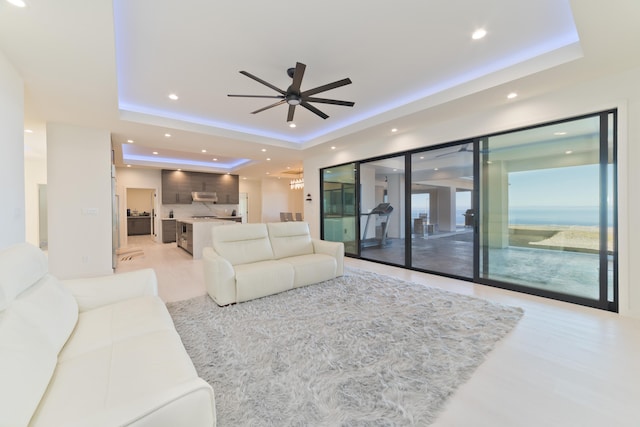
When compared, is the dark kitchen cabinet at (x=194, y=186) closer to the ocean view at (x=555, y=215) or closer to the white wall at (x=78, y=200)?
the white wall at (x=78, y=200)

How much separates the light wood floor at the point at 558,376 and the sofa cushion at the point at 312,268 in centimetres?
225

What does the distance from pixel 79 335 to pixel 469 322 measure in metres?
3.11

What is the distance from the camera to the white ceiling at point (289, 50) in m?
2.12

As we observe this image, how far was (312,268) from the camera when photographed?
12.3 feet

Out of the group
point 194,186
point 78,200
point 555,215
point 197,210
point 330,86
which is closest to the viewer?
point 330,86

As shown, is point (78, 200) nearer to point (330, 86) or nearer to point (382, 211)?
point (330, 86)

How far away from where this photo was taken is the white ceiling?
6.95 feet

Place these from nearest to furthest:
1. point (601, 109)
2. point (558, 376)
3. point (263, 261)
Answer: point (558, 376)
point (601, 109)
point (263, 261)

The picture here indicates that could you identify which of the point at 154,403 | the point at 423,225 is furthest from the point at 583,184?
the point at 154,403

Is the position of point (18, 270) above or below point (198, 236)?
above

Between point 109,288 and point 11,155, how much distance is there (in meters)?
1.88

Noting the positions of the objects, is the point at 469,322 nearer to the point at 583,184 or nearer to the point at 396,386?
the point at 396,386

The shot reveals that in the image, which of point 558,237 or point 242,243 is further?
point 242,243

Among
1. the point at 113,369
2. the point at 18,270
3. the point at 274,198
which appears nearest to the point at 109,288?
the point at 18,270
